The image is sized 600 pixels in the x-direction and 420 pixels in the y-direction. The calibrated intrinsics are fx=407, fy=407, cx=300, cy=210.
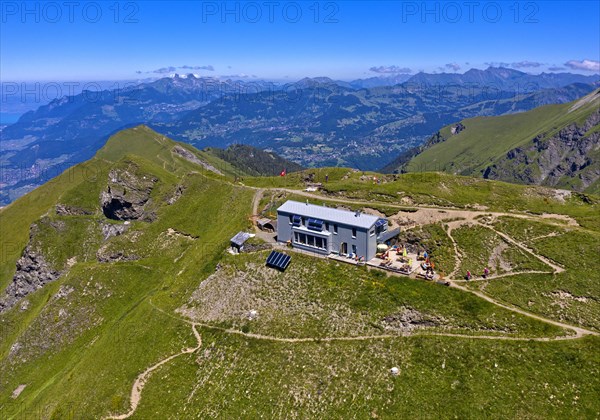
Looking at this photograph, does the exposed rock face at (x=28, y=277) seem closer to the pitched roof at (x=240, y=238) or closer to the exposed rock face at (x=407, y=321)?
the pitched roof at (x=240, y=238)

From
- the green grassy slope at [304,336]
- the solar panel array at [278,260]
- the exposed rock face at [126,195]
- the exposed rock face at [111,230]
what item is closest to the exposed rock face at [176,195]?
the exposed rock face at [126,195]

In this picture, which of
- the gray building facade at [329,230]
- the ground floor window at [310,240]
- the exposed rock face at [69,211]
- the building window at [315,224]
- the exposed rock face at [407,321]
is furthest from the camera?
the exposed rock face at [69,211]

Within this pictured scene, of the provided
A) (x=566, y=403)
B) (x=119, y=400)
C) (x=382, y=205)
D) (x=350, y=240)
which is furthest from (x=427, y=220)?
(x=119, y=400)

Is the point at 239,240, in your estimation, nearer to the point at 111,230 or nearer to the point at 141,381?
the point at 141,381

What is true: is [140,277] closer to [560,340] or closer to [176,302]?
[176,302]

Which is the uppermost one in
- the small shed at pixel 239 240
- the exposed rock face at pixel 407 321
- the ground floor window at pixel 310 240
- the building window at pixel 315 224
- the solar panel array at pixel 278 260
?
the building window at pixel 315 224

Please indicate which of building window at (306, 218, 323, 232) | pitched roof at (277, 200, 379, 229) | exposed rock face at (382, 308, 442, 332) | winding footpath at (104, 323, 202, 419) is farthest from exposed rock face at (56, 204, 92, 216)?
exposed rock face at (382, 308, 442, 332)
